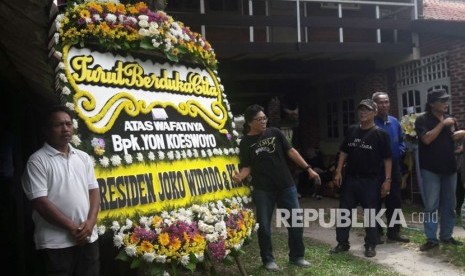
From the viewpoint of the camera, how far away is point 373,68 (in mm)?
10859

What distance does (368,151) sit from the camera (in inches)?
203

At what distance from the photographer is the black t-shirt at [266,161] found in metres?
4.68

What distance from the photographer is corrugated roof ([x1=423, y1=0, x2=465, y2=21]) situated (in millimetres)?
11032

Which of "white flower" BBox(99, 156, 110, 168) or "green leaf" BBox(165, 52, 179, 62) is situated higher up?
"green leaf" BBox(165, 52, 179, 62)

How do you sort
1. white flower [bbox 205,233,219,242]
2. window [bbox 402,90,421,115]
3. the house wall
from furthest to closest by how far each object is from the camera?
window [bbox 402,90,421,115], the house wall, white flower [bbox 205,233,219,242]

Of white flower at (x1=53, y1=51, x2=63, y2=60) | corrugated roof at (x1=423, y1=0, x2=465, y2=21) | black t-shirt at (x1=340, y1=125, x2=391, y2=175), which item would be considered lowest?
black t-shirt at (x1=340, y1=125, x2=391, y2=175)

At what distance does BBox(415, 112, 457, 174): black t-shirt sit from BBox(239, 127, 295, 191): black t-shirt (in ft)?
5.66

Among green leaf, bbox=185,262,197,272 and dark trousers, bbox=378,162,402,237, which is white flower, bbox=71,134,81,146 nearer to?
green leaf, bbox=185,262,197,272

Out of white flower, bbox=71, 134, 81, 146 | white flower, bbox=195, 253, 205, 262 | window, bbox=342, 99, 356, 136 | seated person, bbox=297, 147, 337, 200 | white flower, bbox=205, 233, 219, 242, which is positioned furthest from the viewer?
window, bbox=342, 99, 356, 136

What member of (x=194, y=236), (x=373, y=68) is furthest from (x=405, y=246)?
(x=373, y=68)

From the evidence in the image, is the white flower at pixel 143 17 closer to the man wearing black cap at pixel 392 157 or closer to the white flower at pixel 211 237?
the white flower at pixel 211 237

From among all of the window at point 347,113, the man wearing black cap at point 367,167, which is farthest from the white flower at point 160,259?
the window at point 347,113

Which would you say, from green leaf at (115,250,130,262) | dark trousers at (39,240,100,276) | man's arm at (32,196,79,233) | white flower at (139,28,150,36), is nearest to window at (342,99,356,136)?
white flower at (139,28,150,36)

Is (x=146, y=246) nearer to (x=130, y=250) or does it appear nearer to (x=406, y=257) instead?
(x=130, y=250)
